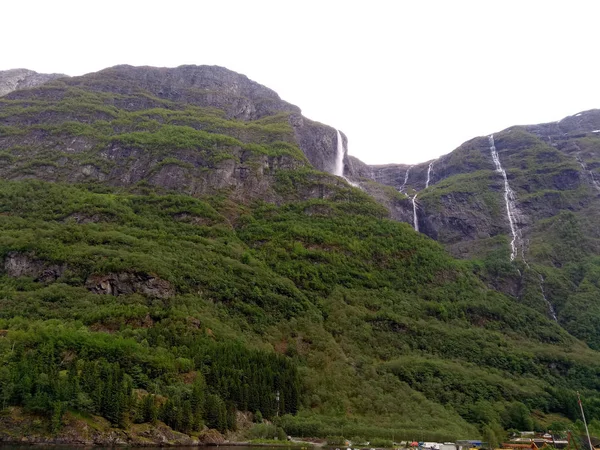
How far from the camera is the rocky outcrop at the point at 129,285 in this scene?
2670 inches

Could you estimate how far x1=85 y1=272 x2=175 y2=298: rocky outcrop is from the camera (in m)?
67.8

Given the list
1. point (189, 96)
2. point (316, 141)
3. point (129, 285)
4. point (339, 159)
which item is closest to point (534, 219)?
point (339, 159)

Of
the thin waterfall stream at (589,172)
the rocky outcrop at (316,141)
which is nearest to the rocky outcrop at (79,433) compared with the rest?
the rocky outcrop at (316,141)

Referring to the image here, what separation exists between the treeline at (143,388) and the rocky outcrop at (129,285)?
50.1 feet

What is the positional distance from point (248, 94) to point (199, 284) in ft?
438

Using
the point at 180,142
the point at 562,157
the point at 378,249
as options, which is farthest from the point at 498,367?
the point at 562,157

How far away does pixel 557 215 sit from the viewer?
5709 inches

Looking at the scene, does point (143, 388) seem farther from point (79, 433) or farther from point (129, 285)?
point (129, 285)

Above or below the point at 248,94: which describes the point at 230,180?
below

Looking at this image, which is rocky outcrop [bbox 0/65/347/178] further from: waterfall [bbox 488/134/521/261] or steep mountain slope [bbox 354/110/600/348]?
waterfall [bbox 488/134/521/261]

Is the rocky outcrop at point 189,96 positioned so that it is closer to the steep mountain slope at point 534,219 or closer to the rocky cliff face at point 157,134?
the rocky cliff face at point 157,134

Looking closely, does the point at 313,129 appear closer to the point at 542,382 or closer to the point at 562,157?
the point at 562,157

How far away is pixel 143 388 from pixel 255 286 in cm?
3426

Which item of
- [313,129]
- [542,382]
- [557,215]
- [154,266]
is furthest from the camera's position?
[313,129]
